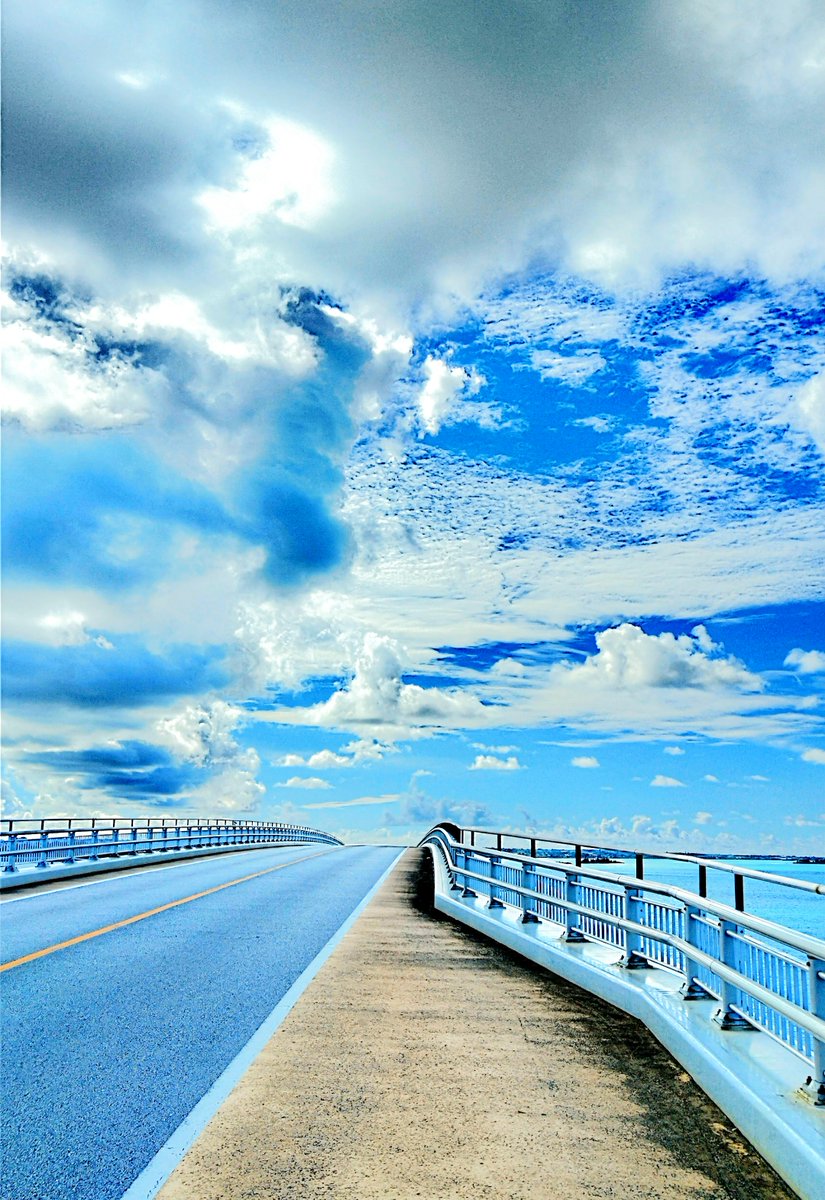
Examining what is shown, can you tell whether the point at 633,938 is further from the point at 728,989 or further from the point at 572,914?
the point at 728,989

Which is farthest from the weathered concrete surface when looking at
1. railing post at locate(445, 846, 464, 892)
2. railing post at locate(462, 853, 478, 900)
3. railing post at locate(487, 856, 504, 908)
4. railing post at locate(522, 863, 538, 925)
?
railing post at locate(445, 846, 464, 892)

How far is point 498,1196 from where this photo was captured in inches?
196

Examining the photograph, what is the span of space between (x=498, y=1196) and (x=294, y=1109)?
1.76 metres

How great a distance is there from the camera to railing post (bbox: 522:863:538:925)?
13938mm

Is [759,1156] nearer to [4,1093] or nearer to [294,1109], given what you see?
[294,1109]

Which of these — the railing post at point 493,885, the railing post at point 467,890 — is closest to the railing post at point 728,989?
the railing post at point 493,885

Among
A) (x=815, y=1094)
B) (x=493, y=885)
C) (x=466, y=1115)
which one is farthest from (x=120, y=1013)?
(x=493, y=885)

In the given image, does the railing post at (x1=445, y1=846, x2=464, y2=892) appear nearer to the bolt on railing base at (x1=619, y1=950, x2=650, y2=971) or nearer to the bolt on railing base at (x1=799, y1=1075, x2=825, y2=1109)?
the bolt on railing base at (x1=619, y1=950, x2=650, y2=971)

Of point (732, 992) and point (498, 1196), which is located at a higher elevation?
point (732, 992)

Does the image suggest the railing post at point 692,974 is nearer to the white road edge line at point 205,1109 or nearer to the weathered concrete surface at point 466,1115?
the weathered concrete surface at point 466,1115

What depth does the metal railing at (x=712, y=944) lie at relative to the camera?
5.75 m

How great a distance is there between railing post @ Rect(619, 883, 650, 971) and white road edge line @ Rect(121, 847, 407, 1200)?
10.7 feet

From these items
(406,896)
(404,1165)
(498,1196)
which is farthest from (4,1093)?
(406,896)

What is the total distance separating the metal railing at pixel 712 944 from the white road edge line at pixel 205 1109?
323 cm
